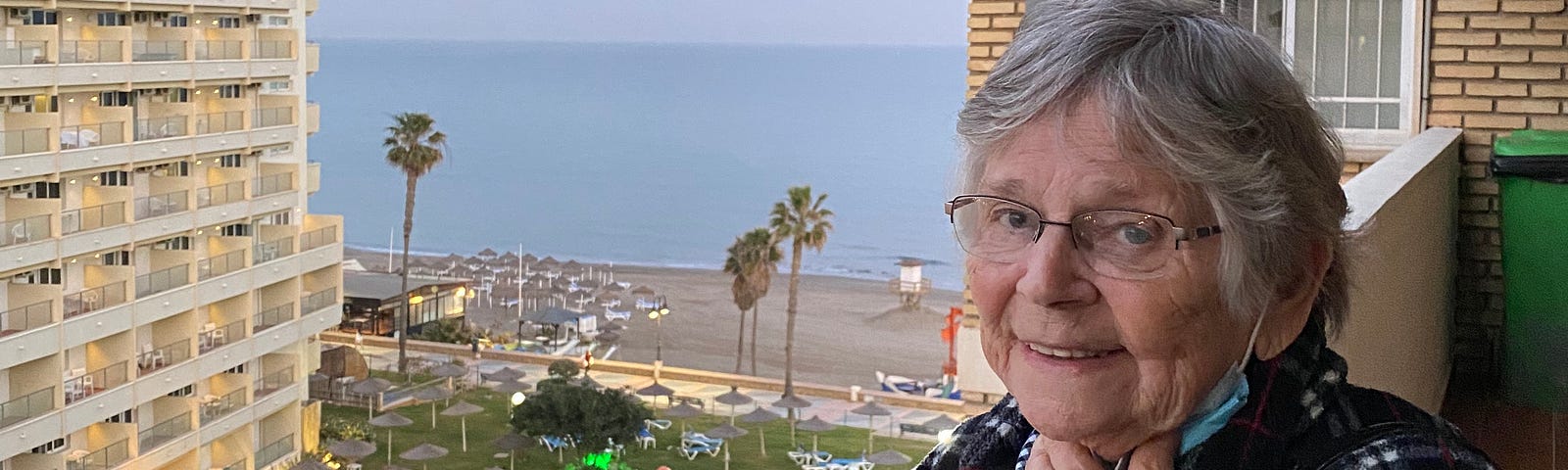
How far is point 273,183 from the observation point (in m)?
22.6

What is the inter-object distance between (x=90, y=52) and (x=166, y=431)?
4701mm

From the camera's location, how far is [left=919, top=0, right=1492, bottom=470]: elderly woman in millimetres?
745

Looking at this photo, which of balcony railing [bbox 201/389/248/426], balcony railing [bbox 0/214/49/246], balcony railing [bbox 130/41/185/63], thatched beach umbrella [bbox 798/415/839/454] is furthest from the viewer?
thatched beach umbrella [bbox 798/415/839/454]

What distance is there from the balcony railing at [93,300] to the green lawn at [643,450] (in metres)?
3.50

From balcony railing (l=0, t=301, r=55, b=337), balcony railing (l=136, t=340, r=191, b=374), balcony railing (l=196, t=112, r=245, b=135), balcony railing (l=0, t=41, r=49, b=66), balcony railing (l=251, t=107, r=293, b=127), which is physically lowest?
balcony railing (l=136, t=340, r=191, b=374)

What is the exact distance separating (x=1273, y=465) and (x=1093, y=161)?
0.51 feet

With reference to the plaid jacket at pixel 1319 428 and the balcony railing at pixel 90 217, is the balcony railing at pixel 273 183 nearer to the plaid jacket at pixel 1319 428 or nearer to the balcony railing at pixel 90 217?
the balcony railing at pixel 90 217

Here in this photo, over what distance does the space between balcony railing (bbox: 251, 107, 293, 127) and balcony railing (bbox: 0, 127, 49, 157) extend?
14.4ft

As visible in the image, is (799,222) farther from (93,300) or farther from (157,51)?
(93,300)

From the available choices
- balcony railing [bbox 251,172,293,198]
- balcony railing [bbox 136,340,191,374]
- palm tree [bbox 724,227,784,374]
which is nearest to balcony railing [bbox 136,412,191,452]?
balcony railing [bbox 136,340,191,374]

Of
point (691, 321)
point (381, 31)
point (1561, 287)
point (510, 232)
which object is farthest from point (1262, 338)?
point (381, 31)

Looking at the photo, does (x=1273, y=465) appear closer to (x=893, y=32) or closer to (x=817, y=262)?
(x=817, y=262)

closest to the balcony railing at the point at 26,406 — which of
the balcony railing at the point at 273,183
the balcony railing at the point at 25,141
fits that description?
the balcony railing at the point at 25,141

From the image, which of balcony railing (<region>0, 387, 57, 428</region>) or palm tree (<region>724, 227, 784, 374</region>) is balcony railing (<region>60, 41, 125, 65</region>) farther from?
palm tree (<region>724, 227, 784, 374</region>)
